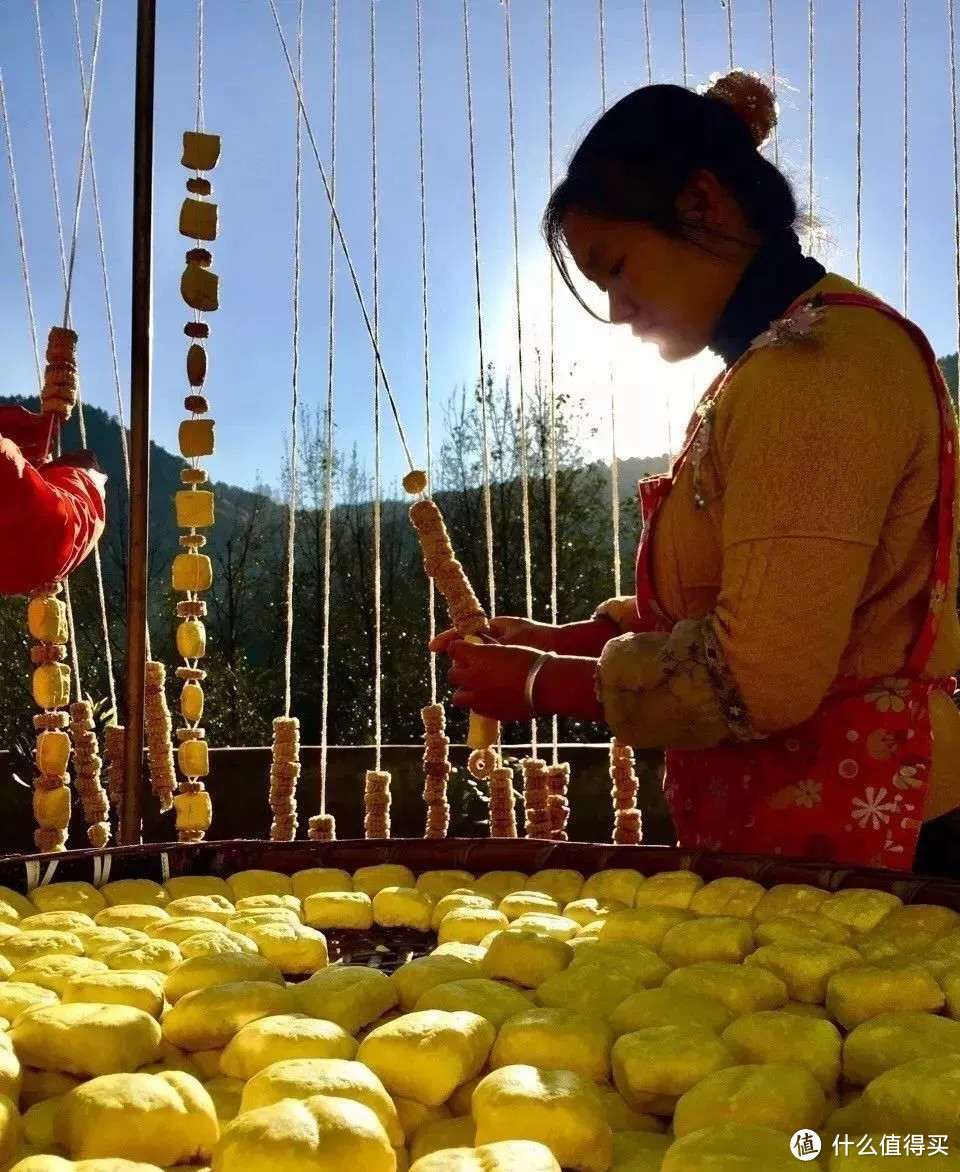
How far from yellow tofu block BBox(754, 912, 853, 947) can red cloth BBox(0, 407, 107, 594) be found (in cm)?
111

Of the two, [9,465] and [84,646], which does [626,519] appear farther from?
[9,465]

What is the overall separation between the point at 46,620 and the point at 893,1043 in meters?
1.41

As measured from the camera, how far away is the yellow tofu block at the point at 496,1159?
0.47 m

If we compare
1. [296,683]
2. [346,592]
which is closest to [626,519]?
[346,592]

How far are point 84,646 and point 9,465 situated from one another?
323 inches

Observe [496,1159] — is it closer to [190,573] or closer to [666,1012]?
[666,1012]

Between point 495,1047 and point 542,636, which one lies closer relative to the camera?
point 495,1047

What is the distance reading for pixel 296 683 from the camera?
832 cm

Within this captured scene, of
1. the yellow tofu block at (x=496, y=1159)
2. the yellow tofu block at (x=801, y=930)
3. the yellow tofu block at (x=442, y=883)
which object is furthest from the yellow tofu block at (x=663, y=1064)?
the yellow tofu block at (x=442, y=883)

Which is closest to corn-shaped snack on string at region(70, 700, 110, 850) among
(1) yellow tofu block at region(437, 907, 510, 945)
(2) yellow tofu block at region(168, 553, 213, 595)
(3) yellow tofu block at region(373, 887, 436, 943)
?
(2) yellow tofu block at region(168, 553, 213, 595)

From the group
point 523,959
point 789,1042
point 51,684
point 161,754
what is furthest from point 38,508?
point 789,1042

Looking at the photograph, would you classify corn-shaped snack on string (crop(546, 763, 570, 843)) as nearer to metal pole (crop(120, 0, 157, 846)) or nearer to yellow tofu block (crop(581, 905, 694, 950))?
metal pole (crop(120, 0, 157, 846))

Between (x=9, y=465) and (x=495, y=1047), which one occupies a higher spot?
(x=9, y=465)

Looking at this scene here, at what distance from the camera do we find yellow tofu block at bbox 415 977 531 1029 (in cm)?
71
